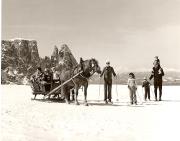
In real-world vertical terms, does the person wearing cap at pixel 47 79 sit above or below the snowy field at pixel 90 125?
above

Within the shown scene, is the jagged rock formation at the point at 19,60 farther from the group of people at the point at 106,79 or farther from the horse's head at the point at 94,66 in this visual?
the horse's head at the point at 94,66

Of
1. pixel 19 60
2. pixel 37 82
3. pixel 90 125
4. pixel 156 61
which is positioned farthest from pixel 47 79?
pixel 19 60

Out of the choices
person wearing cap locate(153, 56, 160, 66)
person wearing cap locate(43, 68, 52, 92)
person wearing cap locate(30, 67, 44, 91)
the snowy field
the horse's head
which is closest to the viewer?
the snowy field

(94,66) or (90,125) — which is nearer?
(90,125)

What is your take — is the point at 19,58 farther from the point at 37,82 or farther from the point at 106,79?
the point at 106,79

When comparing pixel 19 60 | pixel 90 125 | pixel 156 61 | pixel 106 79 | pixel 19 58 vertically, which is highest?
pixel 19 58

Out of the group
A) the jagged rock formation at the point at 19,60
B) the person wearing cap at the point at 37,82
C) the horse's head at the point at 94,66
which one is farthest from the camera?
the jagged rock formation at the point at 19,60

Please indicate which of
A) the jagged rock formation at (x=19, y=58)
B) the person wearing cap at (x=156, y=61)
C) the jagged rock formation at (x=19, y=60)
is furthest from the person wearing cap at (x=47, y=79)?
the jagged rock formation at (x=19, y=58)

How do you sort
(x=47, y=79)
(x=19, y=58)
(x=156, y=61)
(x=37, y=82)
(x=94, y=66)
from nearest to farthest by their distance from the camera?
(x=94, y=66), (x=37, y=82), (x=47, y=79), (x=156, y=61), (x=19, y=58)

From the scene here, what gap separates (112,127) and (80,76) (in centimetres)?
661

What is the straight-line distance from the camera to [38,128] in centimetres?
1124

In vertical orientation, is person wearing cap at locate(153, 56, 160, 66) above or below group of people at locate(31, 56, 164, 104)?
above

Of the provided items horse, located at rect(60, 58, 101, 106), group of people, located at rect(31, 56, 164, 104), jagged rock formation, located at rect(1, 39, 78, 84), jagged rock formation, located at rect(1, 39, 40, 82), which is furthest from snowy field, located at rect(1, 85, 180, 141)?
jagged rock formation, located at rect(1, 39, 40, 82)

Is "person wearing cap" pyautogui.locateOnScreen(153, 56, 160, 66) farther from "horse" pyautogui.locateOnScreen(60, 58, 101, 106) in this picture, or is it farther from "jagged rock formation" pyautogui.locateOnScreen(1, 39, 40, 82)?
"jagged rock formation" pyautogui.locateOnScreen(1, 39, 40, 82)
